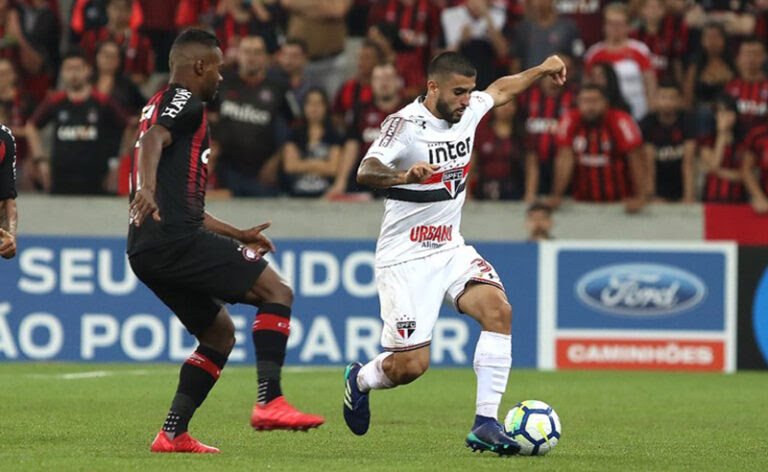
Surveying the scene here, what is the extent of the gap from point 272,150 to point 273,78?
0.82 m

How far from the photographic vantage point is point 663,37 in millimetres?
17938

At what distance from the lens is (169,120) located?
7.77 meters

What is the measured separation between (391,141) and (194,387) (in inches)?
68.9

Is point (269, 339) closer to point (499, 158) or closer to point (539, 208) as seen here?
point (539, 208)

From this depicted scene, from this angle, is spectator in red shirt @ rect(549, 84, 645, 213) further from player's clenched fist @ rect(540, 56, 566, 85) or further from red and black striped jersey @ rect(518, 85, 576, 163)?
player's clenched fist @ rect(540, 56, 566, 85)

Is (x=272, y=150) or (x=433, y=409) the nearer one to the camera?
(x=433, y=409)

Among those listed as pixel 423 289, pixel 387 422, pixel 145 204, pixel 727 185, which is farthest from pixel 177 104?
pixel 727 185

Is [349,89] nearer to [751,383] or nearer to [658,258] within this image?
[658,258]

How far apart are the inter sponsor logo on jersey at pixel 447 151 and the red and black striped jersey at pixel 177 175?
1365 mm

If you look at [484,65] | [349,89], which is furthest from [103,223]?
[484,65]

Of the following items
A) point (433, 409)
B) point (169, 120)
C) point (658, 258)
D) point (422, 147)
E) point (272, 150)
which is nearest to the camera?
point (169, 120)

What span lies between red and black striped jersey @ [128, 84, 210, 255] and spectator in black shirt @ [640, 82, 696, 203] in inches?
360

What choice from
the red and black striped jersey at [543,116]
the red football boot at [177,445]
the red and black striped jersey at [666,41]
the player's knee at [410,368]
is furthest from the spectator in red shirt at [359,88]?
the red football boot at [177,445]

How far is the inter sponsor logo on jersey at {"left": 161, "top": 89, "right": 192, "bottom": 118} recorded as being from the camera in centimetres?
779
